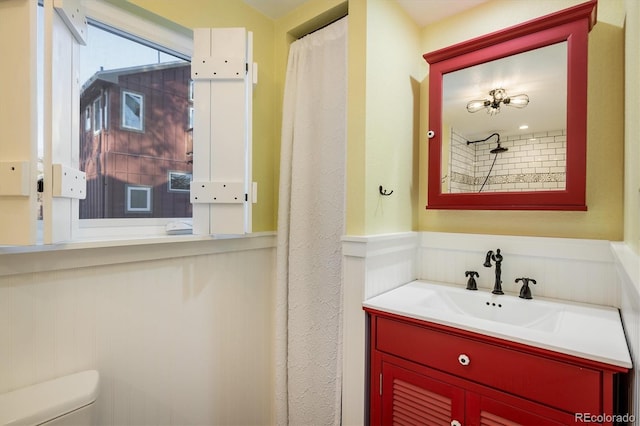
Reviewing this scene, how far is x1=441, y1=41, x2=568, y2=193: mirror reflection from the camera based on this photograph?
1.27 meters

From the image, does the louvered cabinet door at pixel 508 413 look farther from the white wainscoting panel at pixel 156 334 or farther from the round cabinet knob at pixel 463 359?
the white wainscoting panel at pixel 156 334

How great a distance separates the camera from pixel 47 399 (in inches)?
36.4

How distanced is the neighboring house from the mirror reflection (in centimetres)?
136

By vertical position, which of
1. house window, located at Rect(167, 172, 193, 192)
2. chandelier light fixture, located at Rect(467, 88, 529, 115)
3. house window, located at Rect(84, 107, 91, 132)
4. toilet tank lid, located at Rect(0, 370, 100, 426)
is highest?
chandelier light fixture, located at Rect(467, 88, 529, 115)

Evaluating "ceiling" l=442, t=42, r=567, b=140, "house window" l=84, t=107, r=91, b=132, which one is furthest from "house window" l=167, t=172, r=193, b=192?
"ceiling" l=442, t=42, r=567, b=140

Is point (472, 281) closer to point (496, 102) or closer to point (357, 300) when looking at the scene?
point (357, 300)

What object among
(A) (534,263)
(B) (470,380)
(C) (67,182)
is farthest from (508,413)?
(C) (67,182)

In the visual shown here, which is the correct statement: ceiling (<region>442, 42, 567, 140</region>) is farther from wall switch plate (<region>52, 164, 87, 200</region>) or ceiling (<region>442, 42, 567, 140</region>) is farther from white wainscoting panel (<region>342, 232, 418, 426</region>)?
wall switch plate (<region>52, 164, 87, 200</region>)

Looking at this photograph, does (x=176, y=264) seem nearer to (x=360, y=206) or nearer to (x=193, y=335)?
(x=193, y=335)

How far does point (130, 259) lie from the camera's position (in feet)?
3.85

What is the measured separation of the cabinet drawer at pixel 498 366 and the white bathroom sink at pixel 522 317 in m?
0.05

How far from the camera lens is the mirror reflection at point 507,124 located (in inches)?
50.2

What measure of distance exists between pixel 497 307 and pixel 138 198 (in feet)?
5.49

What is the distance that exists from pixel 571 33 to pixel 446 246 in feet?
3.43
